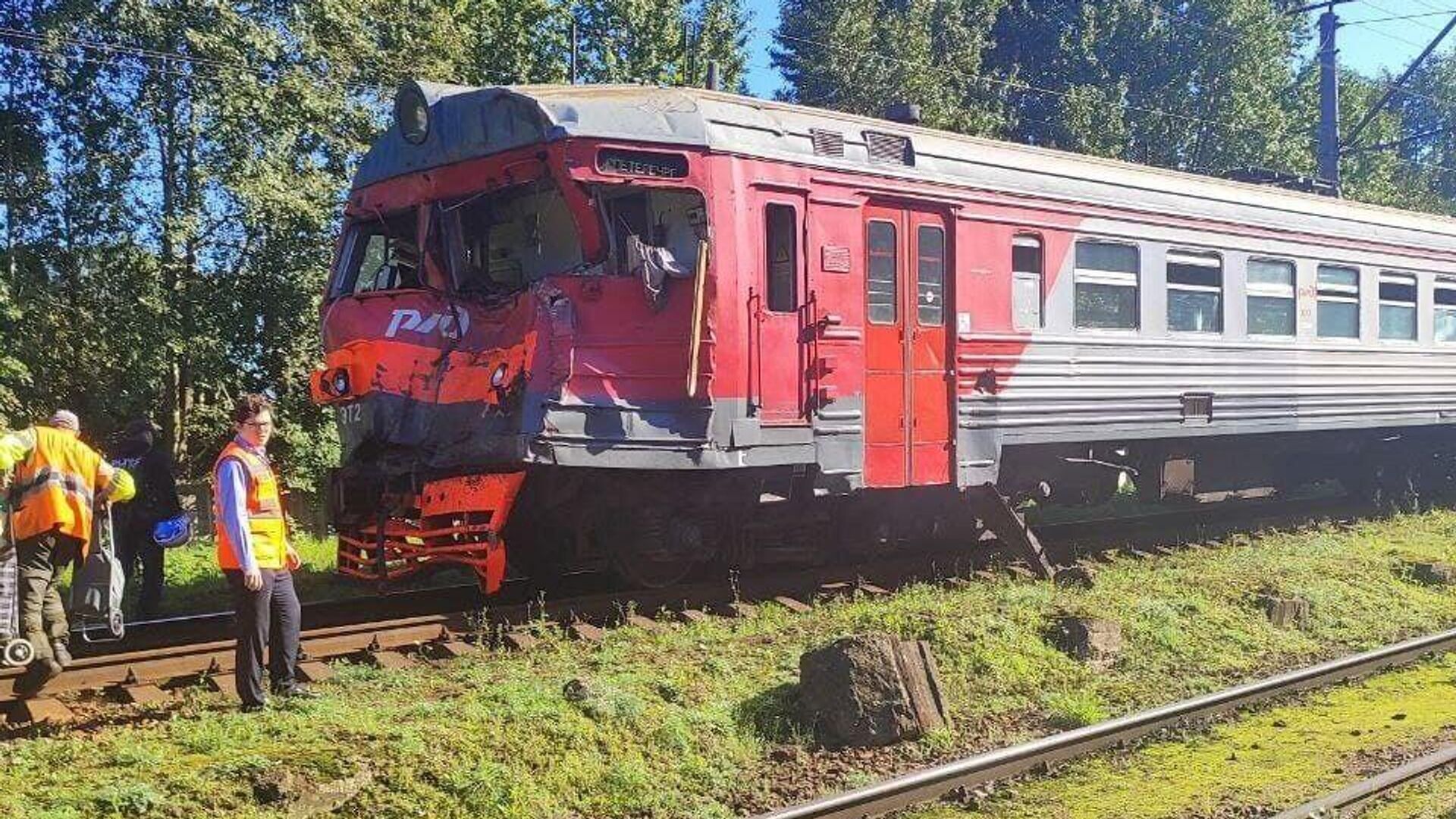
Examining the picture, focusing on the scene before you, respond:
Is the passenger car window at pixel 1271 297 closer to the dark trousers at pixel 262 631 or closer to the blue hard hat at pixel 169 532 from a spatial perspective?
the dark trousers at pixel 262 631

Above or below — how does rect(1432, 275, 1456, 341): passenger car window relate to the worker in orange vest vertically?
above

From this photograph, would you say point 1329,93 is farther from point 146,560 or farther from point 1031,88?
point 146,560

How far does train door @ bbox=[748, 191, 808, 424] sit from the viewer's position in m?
8.69

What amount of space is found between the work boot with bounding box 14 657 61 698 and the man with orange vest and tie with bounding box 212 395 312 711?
872mm

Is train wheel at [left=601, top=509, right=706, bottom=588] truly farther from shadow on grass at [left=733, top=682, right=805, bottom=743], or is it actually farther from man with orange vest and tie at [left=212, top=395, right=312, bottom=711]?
man with orange vest and tie at [left=212, top=395, right=312, bottom=711]

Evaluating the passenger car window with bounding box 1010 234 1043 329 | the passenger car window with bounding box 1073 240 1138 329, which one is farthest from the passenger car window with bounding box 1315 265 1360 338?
the passenger car window with bounding box 1010 234 1043 329

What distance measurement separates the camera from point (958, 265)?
9.98 m

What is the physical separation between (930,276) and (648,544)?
3031 mm

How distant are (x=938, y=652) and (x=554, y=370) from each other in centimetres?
293

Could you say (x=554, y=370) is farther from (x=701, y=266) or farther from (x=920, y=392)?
(x=920, y=392)

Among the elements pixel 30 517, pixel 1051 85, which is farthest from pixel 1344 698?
pixel 1051 85

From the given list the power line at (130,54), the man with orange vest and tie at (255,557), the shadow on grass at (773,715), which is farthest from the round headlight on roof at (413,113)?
the power line at (130,54)

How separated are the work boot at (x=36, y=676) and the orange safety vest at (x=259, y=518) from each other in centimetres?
97

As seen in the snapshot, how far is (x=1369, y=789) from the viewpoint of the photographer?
5.77 metres
